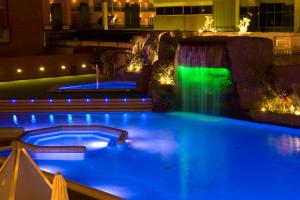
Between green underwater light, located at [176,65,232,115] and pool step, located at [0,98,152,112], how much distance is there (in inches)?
51.5

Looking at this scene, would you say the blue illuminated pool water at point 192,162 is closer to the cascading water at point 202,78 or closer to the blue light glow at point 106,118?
the blue light glow at point 106,118

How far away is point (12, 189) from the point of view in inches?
202

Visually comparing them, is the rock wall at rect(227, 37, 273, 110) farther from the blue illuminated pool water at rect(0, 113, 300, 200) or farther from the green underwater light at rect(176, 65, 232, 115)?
the blue illuminated pool water at rect(0, 113, 300, 200)

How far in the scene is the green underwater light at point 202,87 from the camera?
1647 cm

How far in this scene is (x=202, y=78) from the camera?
17.0 m

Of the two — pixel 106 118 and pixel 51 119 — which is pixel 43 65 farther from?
pixel 106 118

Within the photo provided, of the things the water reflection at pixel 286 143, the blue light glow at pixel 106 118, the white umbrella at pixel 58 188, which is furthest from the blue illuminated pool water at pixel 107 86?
the white umbrella at pixel 58 188

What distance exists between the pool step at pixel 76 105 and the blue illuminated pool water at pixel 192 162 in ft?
4.87

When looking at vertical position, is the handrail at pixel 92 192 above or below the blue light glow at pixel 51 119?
above

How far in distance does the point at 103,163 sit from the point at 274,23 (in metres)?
22.3

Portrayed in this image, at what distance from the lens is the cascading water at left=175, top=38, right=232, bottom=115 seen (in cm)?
1628

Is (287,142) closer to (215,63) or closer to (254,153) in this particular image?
(254,153)

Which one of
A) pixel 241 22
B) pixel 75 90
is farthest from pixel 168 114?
pixel 241 22

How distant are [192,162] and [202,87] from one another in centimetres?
627
